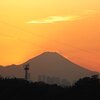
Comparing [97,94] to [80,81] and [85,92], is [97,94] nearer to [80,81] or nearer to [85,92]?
[85,92]

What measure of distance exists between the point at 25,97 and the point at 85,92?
10496 mm

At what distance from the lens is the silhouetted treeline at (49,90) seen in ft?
159

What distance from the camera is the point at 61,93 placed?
52594 millimetres

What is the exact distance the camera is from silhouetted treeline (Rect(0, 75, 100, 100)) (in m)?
48.6

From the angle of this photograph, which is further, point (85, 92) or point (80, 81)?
point (80, 81)

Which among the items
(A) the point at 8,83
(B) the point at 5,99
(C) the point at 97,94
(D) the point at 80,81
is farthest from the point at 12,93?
(C) the point at 97,94

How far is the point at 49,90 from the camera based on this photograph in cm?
5575

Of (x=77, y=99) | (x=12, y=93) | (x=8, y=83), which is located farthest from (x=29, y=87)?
(x=77, y=99)

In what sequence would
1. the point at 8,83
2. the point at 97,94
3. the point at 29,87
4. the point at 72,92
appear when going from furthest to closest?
the point at 8,83
the point at 29,87
the point at 72,92
the point at 97,94

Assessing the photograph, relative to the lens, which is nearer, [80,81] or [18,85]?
[80,81]

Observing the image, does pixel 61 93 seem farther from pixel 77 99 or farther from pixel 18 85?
pixel 18 85

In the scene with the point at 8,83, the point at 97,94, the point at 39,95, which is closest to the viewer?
the point at 97,94

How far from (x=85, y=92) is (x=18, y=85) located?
15.0 meters

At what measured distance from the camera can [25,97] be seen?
5706cm
